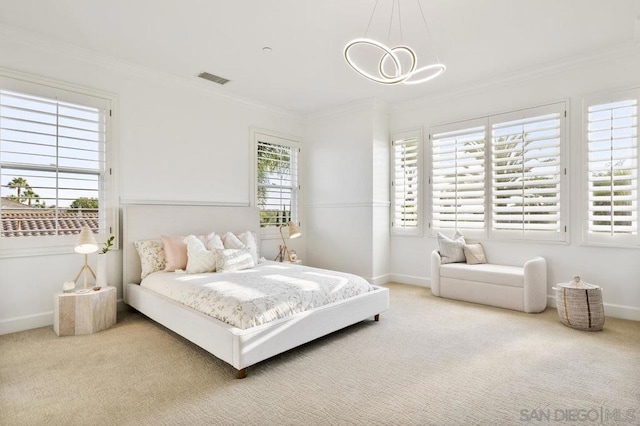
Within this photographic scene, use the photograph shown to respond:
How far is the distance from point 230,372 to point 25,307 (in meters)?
2.35

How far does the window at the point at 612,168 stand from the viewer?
351 centimetres

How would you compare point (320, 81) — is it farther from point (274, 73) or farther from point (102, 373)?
point (102, 373)

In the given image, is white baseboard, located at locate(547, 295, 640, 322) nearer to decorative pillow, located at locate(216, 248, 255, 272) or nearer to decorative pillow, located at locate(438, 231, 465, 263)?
decorative pillow, located at locate(438, 231, 465, 263)

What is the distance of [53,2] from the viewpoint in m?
2.77

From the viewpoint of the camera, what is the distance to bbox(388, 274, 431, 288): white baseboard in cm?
505

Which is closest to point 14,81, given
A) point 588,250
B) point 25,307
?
point 25,307

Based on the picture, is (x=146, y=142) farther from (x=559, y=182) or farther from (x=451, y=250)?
(x=559, y=182)

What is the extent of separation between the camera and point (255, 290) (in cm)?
279

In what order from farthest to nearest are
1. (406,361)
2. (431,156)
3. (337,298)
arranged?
(431,156) < (337,298) < (406,361)

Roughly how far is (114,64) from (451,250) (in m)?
4.63

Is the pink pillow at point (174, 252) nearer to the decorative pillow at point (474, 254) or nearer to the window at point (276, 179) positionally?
the window at point (276, 179)

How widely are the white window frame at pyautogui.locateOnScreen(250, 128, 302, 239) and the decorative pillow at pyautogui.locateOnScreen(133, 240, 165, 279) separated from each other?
1669 mm

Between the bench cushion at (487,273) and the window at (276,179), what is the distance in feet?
8.59

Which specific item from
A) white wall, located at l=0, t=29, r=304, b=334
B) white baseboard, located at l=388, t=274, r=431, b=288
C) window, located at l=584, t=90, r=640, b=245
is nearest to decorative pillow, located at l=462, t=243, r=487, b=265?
white baseboard, located at l=388, t=274, r=431, b=288
